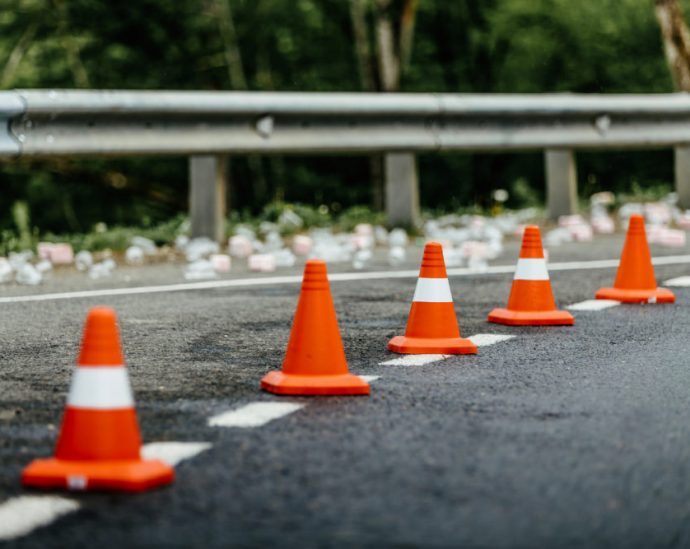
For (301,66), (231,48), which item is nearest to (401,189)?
(231,48)

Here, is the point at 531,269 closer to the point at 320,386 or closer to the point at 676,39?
the point at 320,386

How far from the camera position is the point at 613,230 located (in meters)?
13.8

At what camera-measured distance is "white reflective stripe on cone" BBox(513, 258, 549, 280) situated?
7.86m

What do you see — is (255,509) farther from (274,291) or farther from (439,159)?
(439,159)

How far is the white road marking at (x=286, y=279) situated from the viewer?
9047mm

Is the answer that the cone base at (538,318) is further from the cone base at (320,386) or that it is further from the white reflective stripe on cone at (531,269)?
the cone base at (320,386)

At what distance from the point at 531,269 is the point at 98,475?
419cm

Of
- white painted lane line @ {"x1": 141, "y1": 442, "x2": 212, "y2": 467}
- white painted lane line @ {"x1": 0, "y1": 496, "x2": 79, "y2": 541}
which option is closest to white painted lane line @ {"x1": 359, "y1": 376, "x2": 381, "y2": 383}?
white painted lane line @ {"x1": 141, "y1": 442, "x2": 212, "y2": 467}

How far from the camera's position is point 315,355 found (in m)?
5.70

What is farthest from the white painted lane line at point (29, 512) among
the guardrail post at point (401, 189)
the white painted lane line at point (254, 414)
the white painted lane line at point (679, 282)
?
the guardrail post at point (401, 189)

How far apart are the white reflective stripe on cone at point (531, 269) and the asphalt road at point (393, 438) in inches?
12.7

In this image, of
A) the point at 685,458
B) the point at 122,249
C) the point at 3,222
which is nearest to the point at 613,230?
the point at 122,249

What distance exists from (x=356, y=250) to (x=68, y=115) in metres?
2.66

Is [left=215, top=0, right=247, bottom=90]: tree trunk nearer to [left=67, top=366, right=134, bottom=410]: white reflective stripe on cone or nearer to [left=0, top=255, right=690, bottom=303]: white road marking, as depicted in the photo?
[left=0, top=255, right=690, bottom=303]: white road marking
